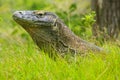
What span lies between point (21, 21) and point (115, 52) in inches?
46.8

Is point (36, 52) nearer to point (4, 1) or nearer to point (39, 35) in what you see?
point (39, 35)

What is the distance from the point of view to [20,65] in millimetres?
5496

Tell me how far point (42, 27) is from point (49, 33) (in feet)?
0.38

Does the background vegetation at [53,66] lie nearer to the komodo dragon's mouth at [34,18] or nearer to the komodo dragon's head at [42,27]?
the komodo dragon's head at [42,27]

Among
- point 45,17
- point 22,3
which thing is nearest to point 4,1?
point 22,3

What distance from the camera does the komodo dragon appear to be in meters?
6.26

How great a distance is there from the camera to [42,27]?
633 cm

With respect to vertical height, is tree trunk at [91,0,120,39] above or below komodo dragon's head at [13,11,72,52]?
below

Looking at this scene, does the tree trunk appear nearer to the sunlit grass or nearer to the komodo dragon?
the komodo dragon

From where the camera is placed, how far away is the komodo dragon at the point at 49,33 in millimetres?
6258

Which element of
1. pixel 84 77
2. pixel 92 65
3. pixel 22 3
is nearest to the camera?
pixel 84 77

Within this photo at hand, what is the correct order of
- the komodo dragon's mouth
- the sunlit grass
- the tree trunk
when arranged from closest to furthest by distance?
the sunlit grass → the komodo dragon's mouth → the tree trunk

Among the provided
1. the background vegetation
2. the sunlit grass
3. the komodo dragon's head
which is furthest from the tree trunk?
the sunlit grass

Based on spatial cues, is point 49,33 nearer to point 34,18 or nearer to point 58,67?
point 34,18
